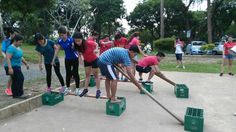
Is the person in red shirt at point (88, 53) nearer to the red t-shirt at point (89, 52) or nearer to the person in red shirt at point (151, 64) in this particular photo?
the red t-shirt at point (89, 52)

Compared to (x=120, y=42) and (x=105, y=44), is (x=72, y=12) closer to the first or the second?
(x=105, y=44)

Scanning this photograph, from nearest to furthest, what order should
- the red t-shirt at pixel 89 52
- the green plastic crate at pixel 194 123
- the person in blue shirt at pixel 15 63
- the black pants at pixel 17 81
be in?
the green plastic crate at pixel 194 123, the person in blue shirt at pixel 15 63, the black pants at pixel 17 81, the red t-shirt at pixel 89 52

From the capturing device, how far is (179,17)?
43.7 m

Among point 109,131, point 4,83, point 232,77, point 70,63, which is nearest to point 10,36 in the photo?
point 70,63

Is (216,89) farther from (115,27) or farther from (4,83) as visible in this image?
(115,27)

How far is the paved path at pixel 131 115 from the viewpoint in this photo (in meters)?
5.05

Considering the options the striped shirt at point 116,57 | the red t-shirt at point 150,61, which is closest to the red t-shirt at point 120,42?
the red t-shirt at point 150,61

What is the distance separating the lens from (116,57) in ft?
19.0

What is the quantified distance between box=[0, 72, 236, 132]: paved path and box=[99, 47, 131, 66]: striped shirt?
107 centimetres

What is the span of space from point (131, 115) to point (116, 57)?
1204 mm

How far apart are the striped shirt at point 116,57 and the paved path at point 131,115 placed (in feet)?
3.50

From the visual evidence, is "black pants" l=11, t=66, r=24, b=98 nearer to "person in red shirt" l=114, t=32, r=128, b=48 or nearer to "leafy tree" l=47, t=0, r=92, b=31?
"person in red shirt" l=114, t=32, r=128, b=48

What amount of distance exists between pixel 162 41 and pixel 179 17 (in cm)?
1584

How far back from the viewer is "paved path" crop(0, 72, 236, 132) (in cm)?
505
